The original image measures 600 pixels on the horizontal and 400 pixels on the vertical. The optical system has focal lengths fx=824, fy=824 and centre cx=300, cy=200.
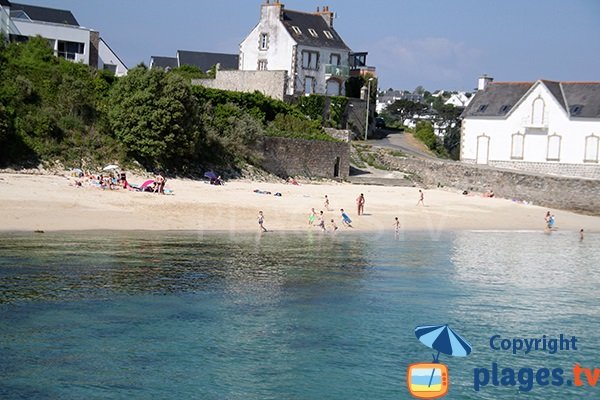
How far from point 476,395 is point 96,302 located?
897cm

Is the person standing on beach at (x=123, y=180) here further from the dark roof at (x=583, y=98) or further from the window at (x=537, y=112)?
the dark roof at (x=583, y=98)

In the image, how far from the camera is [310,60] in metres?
59.3

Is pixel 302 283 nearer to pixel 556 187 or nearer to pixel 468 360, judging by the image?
pixel 468 360

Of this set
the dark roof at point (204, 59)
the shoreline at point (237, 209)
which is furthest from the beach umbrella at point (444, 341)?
the dark roof at point (204, 59)

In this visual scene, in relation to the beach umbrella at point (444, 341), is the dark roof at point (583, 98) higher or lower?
higher

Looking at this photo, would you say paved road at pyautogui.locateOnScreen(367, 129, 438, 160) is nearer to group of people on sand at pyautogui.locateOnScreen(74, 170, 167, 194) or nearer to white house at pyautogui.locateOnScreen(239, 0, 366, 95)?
white house at pyautogui.locateOnScreen(239, 0, 366, 95)

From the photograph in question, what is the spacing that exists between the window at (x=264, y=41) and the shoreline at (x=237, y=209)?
17.5 meters

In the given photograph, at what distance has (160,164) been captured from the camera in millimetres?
40344

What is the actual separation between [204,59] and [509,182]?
41.1 metres

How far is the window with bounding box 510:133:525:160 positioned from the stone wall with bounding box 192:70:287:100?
1578cm

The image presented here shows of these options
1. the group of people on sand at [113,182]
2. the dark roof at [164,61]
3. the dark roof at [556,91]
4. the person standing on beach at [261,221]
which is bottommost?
the person standing on beach at [261,221]

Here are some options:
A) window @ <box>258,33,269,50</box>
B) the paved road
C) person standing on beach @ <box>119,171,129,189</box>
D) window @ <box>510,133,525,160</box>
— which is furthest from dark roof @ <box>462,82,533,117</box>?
person standing on beach @ <box>119,171,129,189</box>

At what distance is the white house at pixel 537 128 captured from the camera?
170 feet

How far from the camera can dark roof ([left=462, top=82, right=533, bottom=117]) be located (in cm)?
5516
